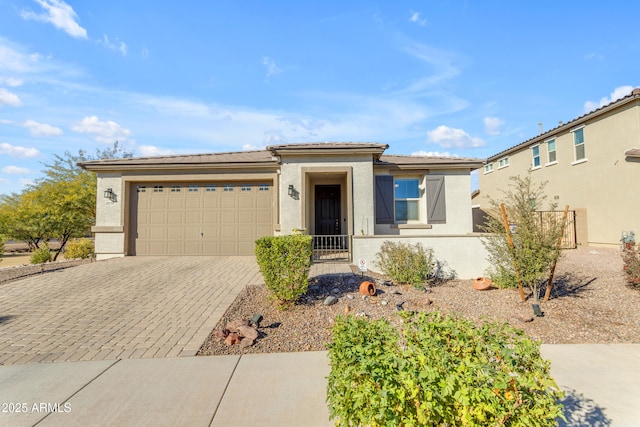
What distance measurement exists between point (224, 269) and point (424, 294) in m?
5.77

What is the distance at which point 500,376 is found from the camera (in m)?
1.91

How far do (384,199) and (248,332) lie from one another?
831cm

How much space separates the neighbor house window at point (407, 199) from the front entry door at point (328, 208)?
262 cm

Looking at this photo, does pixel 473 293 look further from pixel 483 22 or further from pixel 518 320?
pixel 483 22

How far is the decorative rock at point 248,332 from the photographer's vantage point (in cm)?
454

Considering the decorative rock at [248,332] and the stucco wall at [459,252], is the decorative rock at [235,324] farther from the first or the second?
the stucco wall at [459,252]

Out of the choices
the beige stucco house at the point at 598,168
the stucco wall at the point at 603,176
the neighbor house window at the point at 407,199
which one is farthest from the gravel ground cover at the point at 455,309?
the stucco wall at the point at 603,176

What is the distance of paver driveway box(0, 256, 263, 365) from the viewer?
434cm

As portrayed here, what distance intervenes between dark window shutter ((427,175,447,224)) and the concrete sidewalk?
306 inches

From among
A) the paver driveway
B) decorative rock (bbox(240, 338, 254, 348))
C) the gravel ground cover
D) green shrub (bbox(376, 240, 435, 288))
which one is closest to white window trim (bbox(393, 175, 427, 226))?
green shrub (bbox(376, 240, 435, 288))

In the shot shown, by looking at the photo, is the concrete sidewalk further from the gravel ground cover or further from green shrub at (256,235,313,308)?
green shrub at (256,235,313,308)

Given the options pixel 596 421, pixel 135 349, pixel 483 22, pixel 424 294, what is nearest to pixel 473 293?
pixel 424 294

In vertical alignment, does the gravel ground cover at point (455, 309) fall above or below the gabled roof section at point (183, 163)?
below

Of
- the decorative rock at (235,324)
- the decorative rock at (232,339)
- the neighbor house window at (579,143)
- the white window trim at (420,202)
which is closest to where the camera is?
the decorative rock at (232,339)
